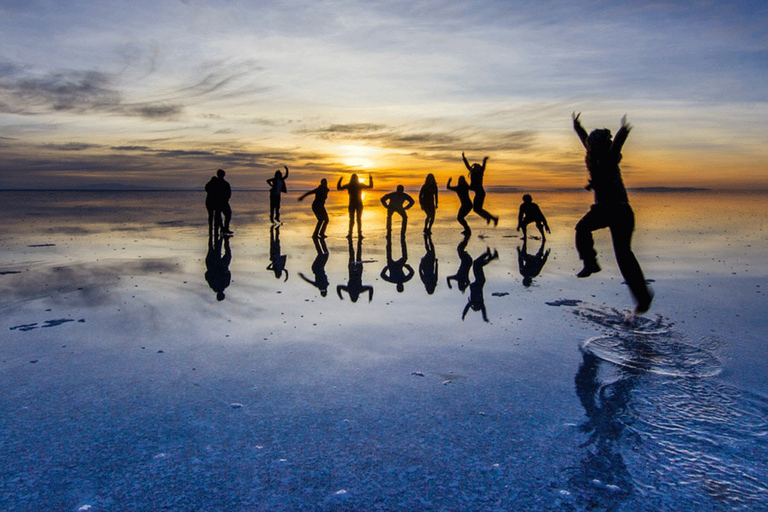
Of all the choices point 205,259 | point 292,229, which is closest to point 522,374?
point 205,259

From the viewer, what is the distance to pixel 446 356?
5.17 metres

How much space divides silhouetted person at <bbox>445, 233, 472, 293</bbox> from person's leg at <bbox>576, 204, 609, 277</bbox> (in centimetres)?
220

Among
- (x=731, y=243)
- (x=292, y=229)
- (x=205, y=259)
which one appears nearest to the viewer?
(x=205, y=259)

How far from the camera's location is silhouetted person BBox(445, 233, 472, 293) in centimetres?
898

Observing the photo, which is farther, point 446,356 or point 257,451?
point 446,356

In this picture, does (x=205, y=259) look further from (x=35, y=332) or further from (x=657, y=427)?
(x=657, y=427)

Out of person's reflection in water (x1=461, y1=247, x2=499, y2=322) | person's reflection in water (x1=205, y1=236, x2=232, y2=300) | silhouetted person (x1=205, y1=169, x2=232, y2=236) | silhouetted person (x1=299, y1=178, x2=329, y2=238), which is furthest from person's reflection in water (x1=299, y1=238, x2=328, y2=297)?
silhouetted person (x1=205, y1=169, x2=232, y2=236)

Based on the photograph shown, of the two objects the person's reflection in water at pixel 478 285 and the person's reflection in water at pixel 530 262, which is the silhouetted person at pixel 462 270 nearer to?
the person's reflection in water at pixel 478 285

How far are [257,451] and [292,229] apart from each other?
55.6 ft

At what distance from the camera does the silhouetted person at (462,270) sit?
8.98m

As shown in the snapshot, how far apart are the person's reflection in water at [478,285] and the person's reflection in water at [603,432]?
7.50 feet

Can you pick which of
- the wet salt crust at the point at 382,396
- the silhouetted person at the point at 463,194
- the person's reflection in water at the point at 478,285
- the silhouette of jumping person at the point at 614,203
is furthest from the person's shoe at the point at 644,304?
the silhouetted person at the point at 463,194

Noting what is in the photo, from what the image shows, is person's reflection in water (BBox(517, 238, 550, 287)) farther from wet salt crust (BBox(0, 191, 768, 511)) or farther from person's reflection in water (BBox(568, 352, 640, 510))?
person's reflection in water (BBox(568, 352, 640, 510))

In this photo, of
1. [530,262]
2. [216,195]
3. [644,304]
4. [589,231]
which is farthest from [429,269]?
[216,195]
